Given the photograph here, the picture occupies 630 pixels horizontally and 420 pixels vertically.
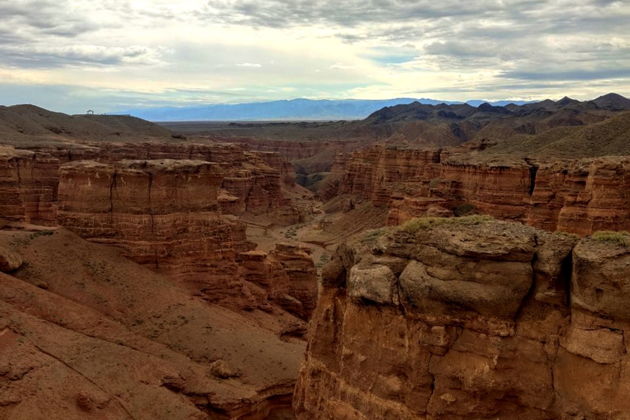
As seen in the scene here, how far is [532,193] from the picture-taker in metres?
41.4

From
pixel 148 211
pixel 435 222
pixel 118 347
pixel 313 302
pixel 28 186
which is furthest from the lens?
pixel 28 186

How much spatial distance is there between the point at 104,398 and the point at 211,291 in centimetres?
992

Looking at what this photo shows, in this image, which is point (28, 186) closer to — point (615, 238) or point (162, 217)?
point (162, 217)

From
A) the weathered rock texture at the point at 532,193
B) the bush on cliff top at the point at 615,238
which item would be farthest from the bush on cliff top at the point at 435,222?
the weathered rock texture at the point at 532,193

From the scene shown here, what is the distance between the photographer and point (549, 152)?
2258 inches

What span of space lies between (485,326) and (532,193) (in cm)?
3182

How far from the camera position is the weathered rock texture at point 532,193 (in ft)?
110

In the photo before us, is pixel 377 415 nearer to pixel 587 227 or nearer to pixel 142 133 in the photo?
pixel 587 227

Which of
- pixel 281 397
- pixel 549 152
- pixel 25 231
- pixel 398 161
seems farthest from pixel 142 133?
pixel 281 397

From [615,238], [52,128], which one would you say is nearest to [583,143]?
[615,238]

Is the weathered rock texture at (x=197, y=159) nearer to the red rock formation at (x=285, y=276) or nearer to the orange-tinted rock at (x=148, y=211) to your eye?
the orange-tinted rock at (x=148, y=211)

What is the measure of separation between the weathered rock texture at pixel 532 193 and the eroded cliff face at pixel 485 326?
2364 cm

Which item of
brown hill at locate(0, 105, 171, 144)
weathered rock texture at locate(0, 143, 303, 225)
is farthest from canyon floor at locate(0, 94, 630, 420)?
brown hill at locate(0, 105, 171, 144)

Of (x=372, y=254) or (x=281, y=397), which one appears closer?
(x=372, y=254)
